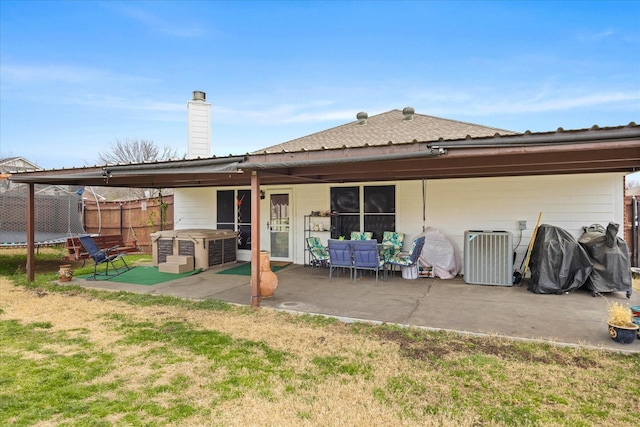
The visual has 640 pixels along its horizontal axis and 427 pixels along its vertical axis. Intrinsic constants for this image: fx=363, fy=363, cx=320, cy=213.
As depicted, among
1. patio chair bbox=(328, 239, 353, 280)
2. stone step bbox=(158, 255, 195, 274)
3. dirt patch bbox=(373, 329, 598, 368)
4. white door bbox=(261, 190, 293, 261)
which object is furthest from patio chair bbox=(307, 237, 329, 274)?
dirt patch bbox=(373, 329, 598, 368)

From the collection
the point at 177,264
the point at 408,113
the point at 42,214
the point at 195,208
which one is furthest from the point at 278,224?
the point at 42,214

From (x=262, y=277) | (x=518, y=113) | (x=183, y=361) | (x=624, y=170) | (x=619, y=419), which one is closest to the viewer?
(x=619, y=419)

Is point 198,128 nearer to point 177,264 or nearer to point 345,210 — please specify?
point 177,264

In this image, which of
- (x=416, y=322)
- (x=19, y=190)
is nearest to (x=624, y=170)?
(x=416, y=322)

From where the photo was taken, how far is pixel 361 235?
8383 millimetres

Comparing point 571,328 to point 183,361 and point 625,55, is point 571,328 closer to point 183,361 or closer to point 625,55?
point 183,361

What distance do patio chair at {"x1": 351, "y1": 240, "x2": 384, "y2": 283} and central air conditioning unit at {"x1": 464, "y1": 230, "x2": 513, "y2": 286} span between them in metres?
1.72

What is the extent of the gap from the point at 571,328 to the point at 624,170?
4041mm

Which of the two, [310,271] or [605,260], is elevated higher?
[605,260]

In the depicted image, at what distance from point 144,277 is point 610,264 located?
858cm

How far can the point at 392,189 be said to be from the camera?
8414 mm

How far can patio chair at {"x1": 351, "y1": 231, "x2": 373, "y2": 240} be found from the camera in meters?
8.28

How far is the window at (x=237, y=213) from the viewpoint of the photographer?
10117 millimetres

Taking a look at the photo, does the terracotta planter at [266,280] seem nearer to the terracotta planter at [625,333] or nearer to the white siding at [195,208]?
the terracotta planter at [625,333]
